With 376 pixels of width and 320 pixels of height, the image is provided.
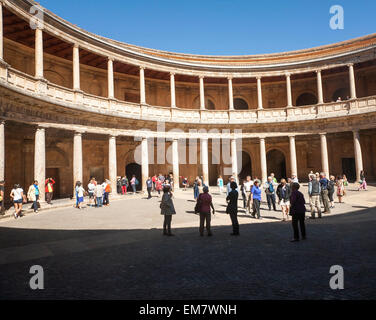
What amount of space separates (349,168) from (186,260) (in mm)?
25775

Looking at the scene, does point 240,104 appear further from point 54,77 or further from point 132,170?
point 54,77

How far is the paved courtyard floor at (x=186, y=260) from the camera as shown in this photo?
4250mm

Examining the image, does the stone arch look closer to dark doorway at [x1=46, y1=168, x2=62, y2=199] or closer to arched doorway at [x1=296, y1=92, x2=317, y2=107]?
dark doorway at [x1=46, y1=168, x2=62, y2=199]

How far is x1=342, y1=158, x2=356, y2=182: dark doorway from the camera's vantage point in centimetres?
2627

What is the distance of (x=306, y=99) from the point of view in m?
28.0

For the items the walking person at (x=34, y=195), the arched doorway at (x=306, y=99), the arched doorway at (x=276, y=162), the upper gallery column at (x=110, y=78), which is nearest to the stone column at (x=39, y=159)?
the walking person at (x=34, y=195)

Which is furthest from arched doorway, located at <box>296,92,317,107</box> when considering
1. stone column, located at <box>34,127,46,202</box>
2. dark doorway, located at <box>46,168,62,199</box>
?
stone column, located at <box>34,127,46,202</box>

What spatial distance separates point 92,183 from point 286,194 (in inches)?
398

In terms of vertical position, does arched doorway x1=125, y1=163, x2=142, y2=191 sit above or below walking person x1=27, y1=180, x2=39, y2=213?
above

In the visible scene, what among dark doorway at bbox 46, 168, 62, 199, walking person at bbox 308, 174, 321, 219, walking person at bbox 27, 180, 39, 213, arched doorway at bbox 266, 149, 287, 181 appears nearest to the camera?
walking person at bbox 308, 174, 321, 219

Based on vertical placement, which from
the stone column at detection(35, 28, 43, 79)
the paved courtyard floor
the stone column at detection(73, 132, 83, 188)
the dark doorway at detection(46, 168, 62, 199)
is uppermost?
the stone column at detection(35, 28, 43, 79)

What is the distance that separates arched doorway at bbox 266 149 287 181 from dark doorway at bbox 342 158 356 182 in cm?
558

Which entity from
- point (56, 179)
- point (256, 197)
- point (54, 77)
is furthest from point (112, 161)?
point (256, 197)

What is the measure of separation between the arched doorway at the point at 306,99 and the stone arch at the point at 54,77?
2197 centimetres
